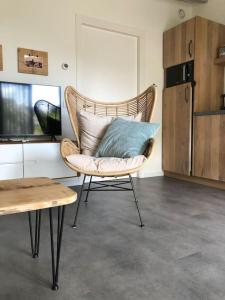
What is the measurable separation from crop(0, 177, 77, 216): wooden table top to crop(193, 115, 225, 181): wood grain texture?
2.28 m

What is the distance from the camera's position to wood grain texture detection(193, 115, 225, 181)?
2912 millimetres

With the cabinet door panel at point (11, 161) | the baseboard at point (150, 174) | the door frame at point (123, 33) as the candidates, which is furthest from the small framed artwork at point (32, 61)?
the baseboard at point (150, 174)

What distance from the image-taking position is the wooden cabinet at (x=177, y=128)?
333 cm

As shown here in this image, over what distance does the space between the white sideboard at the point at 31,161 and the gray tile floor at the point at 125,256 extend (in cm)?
65

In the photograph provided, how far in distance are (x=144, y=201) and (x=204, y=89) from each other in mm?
1755

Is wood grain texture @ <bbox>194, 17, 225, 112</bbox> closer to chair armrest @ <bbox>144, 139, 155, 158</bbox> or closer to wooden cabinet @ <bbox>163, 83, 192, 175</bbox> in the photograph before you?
wooden cabinet @ <bbox>163, 83, 192, 175</bbox>

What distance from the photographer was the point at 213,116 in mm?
3000

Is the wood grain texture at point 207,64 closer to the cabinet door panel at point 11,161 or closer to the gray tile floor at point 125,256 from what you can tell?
the gray tile floor at point 125,256

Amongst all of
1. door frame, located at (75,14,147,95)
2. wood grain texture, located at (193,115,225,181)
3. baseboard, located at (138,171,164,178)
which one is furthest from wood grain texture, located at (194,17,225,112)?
baseboard, located at (138,171,164,178)

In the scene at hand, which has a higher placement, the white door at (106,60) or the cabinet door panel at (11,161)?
the white door at (106,60)

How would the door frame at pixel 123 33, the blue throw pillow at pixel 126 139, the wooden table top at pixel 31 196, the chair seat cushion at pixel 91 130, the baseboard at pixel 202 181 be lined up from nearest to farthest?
the wooden table top at pixel 31 196
the blue throw pillow at pixel 126 139
the chair seat cushion at pixel 91 130
the baseboard at pixel 202 181
the door frame at pixel 123 33

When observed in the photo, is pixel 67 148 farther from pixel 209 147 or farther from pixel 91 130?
pixel 209 147

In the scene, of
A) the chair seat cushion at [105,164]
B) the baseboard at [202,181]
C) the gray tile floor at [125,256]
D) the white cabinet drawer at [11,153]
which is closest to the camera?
the gray tile floor at [125,256]

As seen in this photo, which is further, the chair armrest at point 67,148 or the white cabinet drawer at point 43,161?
the white cabinet drawer at point 43,161
